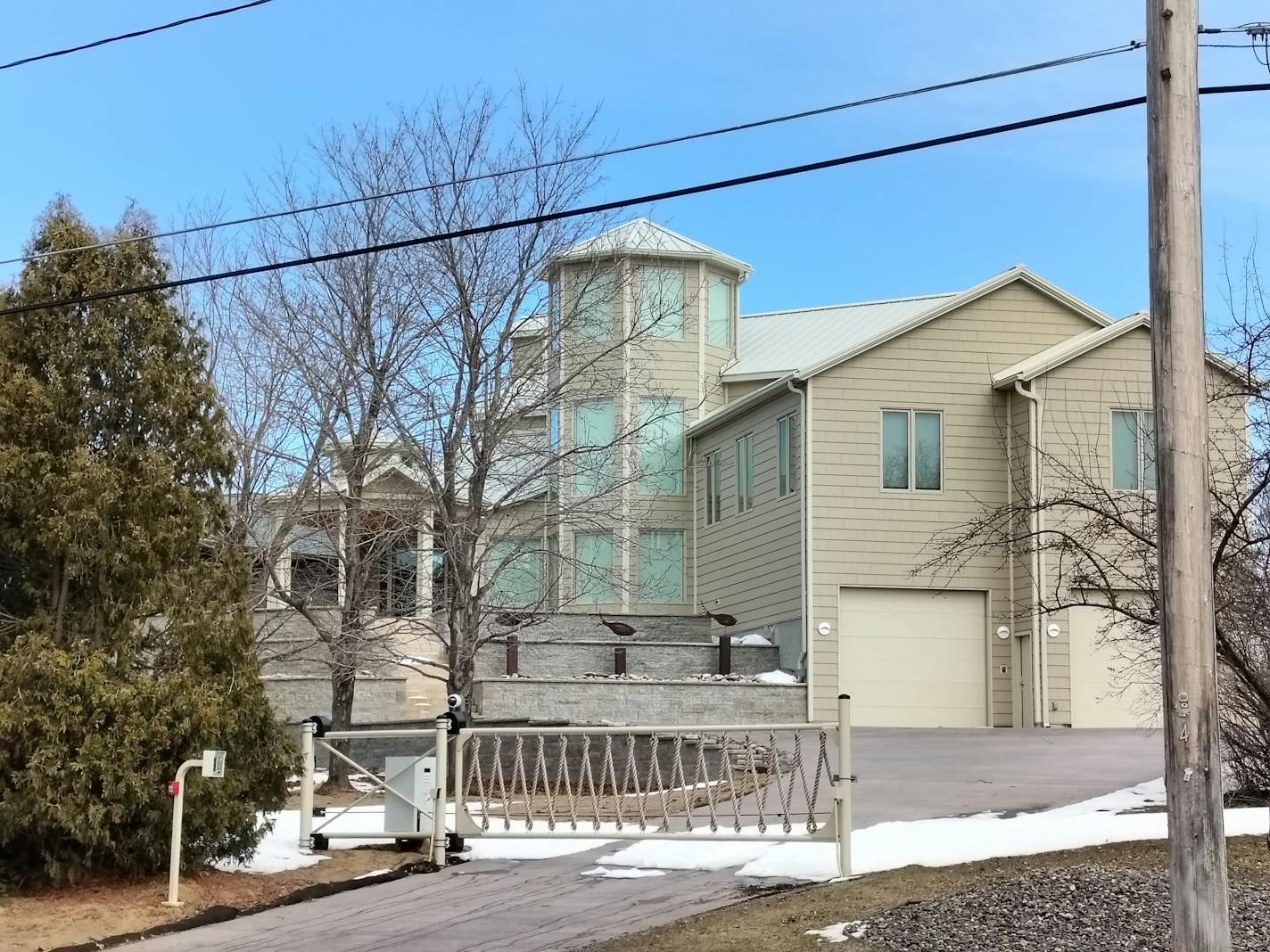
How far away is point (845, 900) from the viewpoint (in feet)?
32.7

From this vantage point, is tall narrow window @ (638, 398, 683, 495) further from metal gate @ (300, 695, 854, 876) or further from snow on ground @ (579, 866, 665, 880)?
snow on ground @ (579, 866, 665, 880)

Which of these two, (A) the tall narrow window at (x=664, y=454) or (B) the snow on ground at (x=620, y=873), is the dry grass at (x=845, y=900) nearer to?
(B) the snow on ground at (x=620, y=873)

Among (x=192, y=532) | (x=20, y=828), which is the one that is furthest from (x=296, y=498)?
(x=20, y=828)

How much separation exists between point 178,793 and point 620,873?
12.3 ft

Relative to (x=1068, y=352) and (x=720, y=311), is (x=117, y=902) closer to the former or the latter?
(x=1068, y=352)

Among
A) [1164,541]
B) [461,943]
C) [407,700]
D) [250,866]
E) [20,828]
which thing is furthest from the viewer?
[407,700]

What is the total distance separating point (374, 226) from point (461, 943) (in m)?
11.0

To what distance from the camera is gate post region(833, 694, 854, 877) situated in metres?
11.2

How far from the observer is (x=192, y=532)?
12086 millimetres

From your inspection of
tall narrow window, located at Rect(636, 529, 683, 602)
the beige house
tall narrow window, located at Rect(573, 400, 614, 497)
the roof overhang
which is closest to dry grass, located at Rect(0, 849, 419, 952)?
tall narrow window, located at Rect(573, 400, 614, 497)

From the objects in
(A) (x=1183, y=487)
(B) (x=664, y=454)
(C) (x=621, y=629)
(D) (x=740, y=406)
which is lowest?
(C) (x=621, y=629)

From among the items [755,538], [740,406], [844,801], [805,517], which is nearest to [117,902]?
[844,801]

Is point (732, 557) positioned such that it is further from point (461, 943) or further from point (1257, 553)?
point (461, 943)

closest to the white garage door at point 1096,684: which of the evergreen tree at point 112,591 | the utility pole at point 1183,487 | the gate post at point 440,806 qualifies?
the gate post at point 440,806
